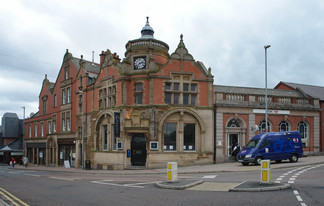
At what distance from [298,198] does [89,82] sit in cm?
2954

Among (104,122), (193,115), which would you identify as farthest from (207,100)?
(104,122)

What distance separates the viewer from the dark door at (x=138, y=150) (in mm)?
27078

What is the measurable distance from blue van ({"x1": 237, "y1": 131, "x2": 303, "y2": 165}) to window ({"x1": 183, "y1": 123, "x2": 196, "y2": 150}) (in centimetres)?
520

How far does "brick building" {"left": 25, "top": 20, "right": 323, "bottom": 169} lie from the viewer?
2677 centimetres

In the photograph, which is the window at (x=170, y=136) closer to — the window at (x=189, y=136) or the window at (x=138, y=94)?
the window at (x=189, y=136)

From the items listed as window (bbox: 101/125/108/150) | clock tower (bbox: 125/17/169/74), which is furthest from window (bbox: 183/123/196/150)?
window (bbox: 101/125/108/150)

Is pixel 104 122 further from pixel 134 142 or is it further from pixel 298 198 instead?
pixel 298 198

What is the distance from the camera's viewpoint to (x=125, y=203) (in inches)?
400

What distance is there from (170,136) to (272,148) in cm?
854

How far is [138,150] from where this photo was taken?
27219 millimetres

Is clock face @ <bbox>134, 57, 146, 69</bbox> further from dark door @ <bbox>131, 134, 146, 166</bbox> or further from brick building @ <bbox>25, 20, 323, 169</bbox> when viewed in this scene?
dark door @ <bbox>131, 134, 146, 166</bbox>

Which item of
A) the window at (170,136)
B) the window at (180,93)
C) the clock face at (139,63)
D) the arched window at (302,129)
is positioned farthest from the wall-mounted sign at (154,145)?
the arched window at (302,129)

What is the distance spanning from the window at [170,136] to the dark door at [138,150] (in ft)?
6.50

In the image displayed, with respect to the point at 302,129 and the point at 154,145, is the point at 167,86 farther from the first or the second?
the point at 302,129
